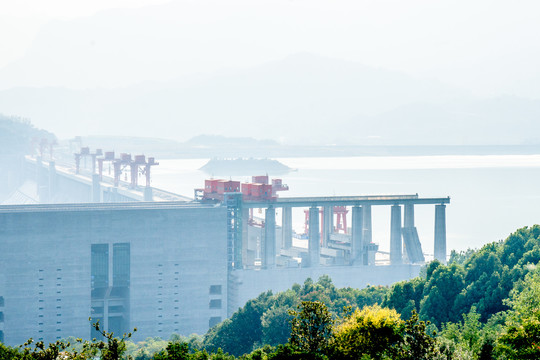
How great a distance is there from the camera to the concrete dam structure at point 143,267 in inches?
1989

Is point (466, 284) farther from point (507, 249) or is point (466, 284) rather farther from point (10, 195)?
point (10, 195)

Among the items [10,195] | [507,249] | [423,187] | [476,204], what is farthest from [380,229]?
[10,195]

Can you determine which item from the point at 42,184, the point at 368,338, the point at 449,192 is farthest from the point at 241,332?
the point at 449,192

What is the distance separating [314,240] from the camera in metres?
58.3

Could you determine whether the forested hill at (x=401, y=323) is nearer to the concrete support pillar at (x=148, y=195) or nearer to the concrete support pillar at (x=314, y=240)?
the concrete support pillar at (x=314, y=240)

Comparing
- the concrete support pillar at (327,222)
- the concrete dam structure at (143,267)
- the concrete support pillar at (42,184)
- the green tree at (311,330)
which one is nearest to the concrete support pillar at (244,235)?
the concrete dam structure at (143,267)

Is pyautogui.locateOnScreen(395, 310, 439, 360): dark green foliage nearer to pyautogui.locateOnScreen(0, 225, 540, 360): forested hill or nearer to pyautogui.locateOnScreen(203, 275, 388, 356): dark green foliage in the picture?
pyautogui.locateOnScreen(0, 225, 540, 360): forested hill

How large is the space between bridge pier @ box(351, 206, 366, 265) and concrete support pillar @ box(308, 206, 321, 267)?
2.62 metres

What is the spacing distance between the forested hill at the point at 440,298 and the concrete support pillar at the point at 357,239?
55.7 feet

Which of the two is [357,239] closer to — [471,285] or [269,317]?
[269,317]

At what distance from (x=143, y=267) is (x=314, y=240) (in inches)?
453

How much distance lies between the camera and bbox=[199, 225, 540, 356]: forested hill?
31.5 meters

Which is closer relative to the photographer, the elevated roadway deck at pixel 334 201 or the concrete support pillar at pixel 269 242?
the concrete support pillar at pixel 269 242

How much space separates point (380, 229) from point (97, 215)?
52.9 metres
